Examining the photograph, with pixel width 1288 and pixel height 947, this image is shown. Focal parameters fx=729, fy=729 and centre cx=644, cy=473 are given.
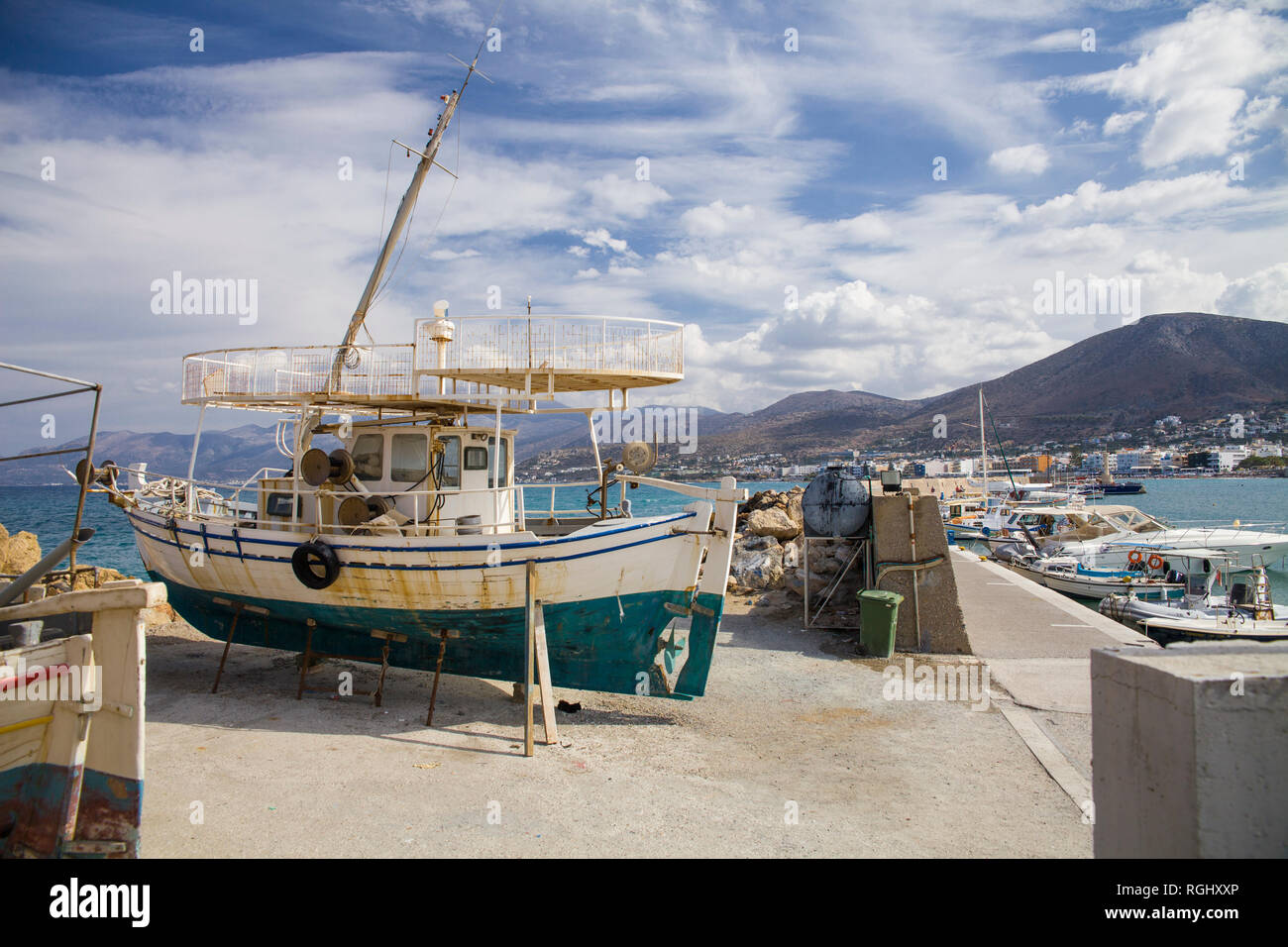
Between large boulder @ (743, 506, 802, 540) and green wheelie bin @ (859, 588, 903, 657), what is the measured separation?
8.49 metres

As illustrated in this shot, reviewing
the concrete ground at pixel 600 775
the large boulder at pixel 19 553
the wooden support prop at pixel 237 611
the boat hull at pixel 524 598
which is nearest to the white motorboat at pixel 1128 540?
the concrete ground at pixel 600 775

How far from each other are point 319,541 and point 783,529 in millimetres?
13617

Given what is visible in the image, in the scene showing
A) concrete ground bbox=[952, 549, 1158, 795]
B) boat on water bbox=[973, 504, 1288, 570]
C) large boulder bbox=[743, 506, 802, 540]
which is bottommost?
boat on water bbox=[973, 504, 1288, 570]

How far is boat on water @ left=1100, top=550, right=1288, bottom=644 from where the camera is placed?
16.1m

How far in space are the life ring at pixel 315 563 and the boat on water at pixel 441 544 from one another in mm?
24

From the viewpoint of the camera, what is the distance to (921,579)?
1190cm

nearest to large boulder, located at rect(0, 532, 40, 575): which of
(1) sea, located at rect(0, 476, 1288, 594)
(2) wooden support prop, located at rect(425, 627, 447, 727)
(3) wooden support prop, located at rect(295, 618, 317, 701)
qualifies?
(1) sea, located at rect(0, 476, 1288, 594)

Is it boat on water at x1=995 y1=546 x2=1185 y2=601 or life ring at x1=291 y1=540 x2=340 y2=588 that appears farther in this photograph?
boat on water at x1=995 y1=546 x2=1185 y2=601

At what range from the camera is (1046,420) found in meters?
150

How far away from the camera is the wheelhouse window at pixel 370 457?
10.9 m

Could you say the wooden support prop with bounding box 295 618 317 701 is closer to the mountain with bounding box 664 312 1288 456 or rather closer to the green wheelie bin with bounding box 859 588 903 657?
the green wheelie bin with bounding box 859 588 903 657

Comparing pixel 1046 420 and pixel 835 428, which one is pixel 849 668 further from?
pixel 1046 420
